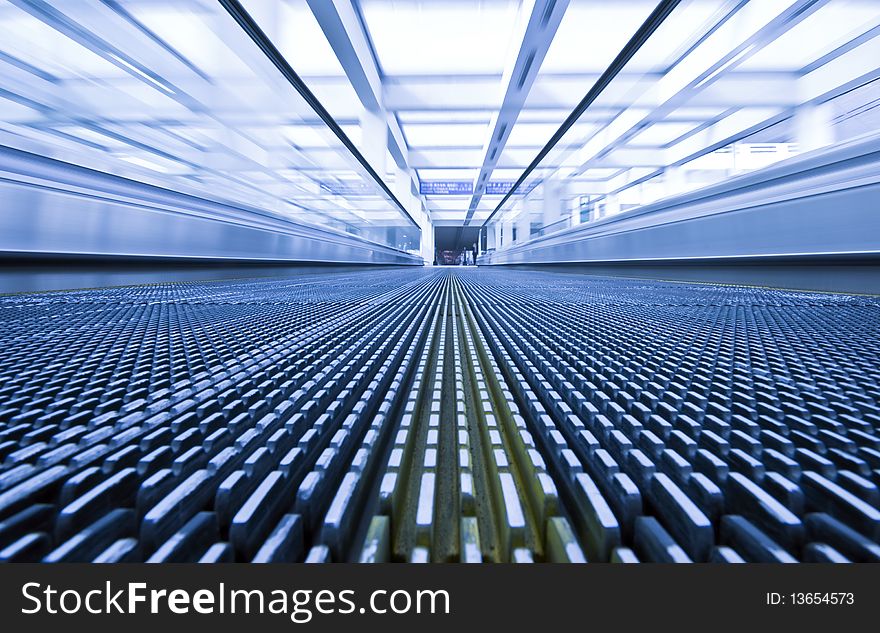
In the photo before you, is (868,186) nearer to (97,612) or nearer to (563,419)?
(563,419)

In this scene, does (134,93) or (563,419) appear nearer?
(563,419)

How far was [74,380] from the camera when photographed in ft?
1.55

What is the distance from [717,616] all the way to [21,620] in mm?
372

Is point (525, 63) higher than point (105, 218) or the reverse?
higher

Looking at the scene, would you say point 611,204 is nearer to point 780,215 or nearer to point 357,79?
point 780,215

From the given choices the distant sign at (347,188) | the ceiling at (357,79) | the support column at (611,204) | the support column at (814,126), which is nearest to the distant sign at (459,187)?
the ceiling at (357,79)

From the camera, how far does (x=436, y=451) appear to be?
0.35m

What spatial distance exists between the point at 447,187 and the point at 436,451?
11.9 meters

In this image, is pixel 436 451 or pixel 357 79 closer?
pixel 436 451

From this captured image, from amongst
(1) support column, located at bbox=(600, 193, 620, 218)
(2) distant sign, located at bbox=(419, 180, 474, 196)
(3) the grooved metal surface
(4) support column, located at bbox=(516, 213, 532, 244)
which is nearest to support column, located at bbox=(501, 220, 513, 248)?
(4) support column, located at bbox=(516, 213, 532, 244)

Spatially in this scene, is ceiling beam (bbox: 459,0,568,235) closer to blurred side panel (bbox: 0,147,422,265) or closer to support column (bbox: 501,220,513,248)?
blurred side panel (bbox: 0,147,422,265)

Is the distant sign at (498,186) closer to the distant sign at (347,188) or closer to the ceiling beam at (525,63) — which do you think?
the ceiling beam at (525,63)

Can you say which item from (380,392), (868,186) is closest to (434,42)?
(868,186)

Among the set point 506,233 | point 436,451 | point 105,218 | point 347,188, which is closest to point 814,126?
point 436,451
